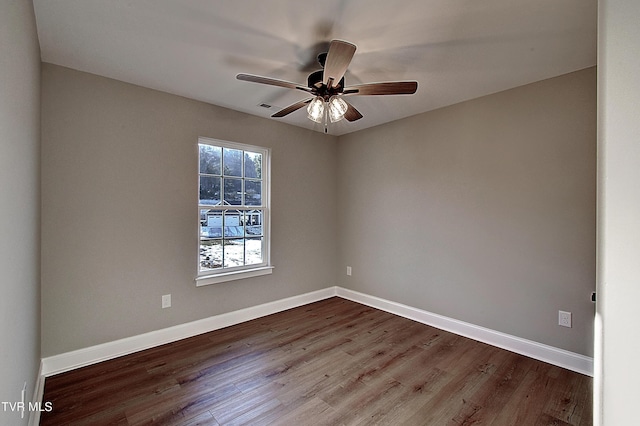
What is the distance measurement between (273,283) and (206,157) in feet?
5.76

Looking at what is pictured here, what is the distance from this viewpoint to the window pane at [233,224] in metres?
3.36

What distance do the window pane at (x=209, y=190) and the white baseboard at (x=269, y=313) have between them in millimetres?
1294

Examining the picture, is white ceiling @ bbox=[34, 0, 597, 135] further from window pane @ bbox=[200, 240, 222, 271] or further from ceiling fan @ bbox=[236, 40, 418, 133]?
window pane @ bbox=[200, 240, 222, 271]

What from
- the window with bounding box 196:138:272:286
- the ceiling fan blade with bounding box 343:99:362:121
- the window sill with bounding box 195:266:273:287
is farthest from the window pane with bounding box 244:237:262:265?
the ceiling fan blade with bounding box 343:99:362:121

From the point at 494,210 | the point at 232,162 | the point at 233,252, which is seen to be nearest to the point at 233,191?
the point at 232,162

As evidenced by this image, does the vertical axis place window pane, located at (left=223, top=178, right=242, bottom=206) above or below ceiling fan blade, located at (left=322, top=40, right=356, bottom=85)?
below

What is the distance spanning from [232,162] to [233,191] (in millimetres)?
346

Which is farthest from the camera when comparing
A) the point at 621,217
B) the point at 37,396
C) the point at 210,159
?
the point at 210,159

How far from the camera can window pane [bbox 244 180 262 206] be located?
354 centimetres

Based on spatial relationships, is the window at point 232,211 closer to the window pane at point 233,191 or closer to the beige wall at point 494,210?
the window pane at point 233,191

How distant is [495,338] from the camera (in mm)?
2807

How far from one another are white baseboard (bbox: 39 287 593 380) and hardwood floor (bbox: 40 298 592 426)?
0.28 ft

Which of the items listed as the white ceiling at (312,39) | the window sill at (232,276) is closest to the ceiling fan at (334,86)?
the white ceiling at (312,39)

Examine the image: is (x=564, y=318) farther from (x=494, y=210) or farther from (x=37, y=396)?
(x=37, y=396)
